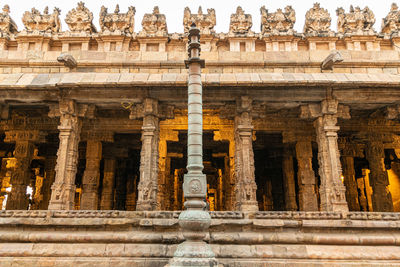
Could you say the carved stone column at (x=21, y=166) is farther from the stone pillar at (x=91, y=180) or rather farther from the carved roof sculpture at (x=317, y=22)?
the carved roof sculpture at (x=317, y=22)

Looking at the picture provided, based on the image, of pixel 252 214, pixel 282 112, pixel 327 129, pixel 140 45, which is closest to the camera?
pixel 252 214

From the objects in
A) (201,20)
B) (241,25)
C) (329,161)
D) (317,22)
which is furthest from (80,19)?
(329,161)

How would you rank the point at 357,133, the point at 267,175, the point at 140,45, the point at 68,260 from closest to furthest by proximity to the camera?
the point at 68,260, the point at 140,45, the point at 357,133, the point at 267,175

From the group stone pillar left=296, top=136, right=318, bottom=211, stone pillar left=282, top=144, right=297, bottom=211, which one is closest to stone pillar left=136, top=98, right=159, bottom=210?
stone pillar left=296, top=136, right=318, bottom=211

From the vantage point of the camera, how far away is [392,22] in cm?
912

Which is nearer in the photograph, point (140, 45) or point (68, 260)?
point (68, 260)

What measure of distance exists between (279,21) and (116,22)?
4.63m

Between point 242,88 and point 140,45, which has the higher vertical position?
point 140,45

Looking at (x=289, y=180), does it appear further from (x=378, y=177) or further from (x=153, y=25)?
(x=153, y=25)

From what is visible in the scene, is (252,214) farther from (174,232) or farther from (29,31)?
(29,31)

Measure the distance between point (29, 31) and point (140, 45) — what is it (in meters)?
3.17

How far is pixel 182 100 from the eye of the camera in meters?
8.18

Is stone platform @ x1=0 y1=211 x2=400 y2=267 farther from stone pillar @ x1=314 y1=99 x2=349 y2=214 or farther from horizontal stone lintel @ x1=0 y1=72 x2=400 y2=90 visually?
horizontal stone lintel @ x1=0 y1=72 x2=400 y2=90

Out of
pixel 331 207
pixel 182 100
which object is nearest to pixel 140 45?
pixel 182 100
